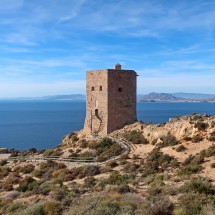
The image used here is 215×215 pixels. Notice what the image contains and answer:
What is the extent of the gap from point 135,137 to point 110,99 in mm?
4234

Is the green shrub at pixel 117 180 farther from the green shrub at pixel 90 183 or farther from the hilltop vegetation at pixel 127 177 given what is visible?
the green shrub at pixel 90 183

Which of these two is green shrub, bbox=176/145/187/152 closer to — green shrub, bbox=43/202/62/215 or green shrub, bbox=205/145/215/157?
green shrub, bbox=205/145/215/157

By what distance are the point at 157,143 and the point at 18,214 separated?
1324cm

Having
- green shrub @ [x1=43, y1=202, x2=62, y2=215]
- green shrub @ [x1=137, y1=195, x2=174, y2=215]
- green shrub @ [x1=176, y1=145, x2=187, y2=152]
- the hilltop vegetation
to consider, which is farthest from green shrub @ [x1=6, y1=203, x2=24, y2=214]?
green shrub @ [x1=176, y1=145, x2=187, y2=152]

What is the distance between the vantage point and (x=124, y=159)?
63.5 feet

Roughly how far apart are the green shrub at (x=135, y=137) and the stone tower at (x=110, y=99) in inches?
77.7

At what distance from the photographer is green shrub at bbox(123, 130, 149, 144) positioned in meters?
22.8

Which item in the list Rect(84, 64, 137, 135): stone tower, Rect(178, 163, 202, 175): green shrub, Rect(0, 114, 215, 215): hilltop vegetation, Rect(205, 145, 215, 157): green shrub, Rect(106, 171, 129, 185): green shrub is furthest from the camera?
Rect(84, 64, 137, 135): stone tower

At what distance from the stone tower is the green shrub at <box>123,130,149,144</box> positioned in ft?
6.48

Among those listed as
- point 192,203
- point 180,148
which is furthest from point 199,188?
point 180,148

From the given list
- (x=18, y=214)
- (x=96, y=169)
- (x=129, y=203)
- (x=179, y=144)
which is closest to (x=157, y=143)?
(x=179, y=144)

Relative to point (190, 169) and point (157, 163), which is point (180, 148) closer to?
point (157, 163)

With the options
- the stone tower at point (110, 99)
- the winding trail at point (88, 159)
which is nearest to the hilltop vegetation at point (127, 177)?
the winding trail at point (88, 159)

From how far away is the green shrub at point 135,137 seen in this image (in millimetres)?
22750
